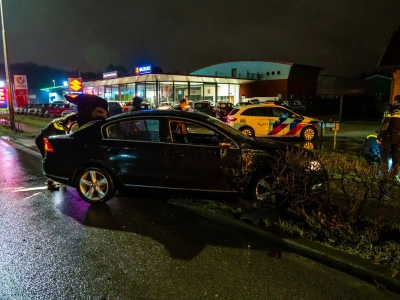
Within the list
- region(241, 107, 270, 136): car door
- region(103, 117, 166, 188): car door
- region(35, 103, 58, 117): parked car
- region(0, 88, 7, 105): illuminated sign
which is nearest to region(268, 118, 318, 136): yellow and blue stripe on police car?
region(241, 107, 270, 136): car door

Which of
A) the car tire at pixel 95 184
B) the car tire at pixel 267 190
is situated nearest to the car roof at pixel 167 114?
the car tire at pixel 95 184

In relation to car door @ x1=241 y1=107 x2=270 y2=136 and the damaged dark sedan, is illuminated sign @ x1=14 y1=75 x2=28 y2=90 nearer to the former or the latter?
car door @ x1=241 y1=107 x2=270 y2=136

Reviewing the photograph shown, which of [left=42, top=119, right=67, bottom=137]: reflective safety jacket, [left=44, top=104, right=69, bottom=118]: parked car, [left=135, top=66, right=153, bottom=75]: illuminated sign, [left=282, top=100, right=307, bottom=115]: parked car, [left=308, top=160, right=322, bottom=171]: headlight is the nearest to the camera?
[left=308, top=160, right=322, bottom=171]: headlight

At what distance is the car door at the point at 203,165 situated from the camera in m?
5.48

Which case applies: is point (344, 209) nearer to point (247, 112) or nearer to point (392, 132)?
point (392, 132)

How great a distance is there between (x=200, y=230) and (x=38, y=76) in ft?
385

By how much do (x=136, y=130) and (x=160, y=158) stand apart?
2.32 ft

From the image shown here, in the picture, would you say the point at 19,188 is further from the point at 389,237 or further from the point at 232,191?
the point at 389,237

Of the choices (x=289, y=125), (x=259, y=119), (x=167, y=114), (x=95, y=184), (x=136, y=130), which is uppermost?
(x=167, y=114)

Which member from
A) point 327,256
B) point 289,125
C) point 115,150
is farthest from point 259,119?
point 327,256

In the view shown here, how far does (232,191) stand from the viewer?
5523mm

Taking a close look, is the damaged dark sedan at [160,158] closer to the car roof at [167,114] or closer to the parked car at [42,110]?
the car roof at [167,114]

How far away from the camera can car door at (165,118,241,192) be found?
5.48m

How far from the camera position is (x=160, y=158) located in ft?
18.7
